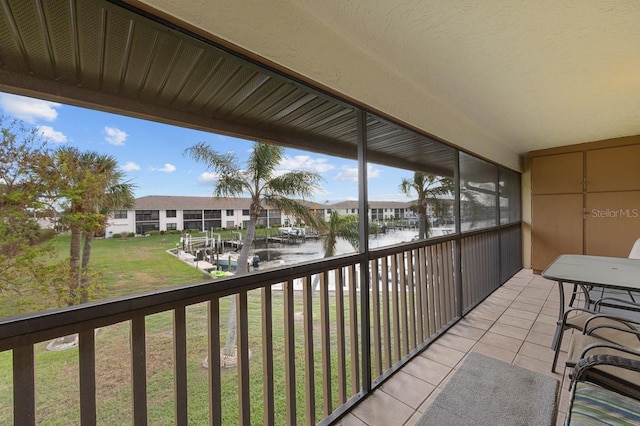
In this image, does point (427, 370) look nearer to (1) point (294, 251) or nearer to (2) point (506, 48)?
(1) point (294, 251)

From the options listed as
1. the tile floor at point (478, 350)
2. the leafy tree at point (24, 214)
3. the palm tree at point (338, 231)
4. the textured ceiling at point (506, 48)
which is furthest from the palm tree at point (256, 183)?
the tile floor at point (478, 350)

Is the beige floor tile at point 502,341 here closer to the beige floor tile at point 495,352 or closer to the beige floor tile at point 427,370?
the beige floor tile at point 495,352

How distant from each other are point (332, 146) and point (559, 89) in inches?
86.1

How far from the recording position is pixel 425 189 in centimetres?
316

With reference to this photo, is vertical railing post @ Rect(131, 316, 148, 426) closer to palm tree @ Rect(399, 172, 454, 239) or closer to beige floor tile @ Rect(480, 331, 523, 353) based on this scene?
palm tree @ Rect(399, 172, 454, 239)

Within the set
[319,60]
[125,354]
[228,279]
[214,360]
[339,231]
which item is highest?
[319,60]

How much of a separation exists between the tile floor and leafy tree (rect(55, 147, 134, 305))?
1593mm

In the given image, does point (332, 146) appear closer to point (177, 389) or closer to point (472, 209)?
point (177, 389)

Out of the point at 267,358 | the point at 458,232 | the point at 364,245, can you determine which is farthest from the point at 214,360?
the point at 458,232

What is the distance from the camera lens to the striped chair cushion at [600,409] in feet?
3.31

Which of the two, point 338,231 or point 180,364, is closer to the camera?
point 180,364

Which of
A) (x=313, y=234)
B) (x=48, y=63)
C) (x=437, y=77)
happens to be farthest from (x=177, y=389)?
(x=437, y=77)

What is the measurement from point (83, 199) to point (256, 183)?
0.82 meters

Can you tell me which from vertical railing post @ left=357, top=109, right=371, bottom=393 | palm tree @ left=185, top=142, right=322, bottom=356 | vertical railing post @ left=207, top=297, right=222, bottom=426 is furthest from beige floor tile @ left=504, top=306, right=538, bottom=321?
vertical railing post @ left=207, top=297, right=222, bottom=426
